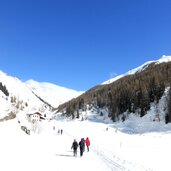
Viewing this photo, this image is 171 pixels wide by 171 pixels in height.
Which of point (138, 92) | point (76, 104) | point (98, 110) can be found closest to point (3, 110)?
point (138, 92)

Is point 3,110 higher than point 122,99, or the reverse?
point 122,99

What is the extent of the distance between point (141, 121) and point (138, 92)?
19854mm

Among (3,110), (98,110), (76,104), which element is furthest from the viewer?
(76,104)

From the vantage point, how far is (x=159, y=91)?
103m

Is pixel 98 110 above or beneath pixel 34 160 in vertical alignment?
above

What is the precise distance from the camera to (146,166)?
82.2 ft

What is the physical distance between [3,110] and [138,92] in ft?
185

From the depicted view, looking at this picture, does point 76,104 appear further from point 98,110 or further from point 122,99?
point 122,99

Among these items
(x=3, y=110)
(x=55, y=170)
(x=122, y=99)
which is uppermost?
(x=122, y=99)

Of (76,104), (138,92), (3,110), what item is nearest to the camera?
(3,110)

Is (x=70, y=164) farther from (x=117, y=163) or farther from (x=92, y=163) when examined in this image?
(x=117, y=163)

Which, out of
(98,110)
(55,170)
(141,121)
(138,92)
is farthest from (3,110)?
(98,110)

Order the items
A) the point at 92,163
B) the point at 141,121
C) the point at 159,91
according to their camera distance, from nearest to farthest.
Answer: the point at 92,163 → the point at 141,121 → the point at 159,91

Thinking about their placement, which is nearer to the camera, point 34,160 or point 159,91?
point 34,160
